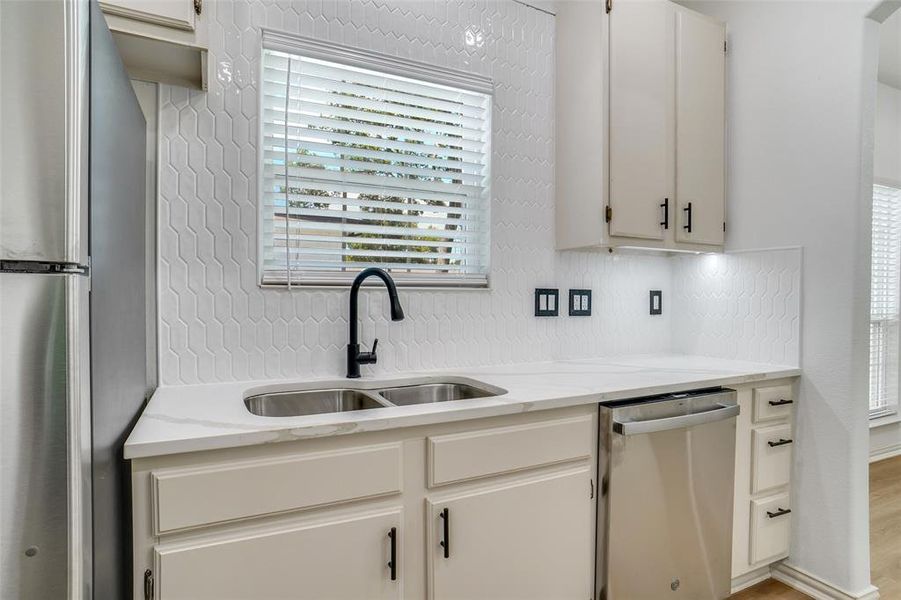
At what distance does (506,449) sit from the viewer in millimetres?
1379

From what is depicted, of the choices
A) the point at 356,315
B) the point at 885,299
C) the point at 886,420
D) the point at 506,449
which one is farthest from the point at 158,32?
the point at 886,420

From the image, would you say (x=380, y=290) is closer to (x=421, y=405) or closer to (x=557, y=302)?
(x=421, y=405)

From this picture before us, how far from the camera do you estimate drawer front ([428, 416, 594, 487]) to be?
4.22 feet

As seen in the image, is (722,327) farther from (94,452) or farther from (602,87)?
(94,452)

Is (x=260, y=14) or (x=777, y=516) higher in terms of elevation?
(x=260, y=14)

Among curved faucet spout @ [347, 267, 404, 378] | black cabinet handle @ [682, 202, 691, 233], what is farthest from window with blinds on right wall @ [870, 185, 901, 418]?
curved faucet spout @ [347, 267, 404, 378]

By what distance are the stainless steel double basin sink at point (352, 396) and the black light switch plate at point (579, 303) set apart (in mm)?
774

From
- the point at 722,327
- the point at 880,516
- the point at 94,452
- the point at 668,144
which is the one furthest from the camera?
the point at 880,516

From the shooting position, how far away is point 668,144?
211cm

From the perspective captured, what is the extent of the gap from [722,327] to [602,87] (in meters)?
1.30

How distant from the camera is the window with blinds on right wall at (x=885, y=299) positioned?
3.62m

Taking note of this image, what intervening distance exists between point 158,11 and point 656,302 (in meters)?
2.41

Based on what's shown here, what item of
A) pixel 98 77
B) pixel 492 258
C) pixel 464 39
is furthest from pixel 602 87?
pixel 98 77

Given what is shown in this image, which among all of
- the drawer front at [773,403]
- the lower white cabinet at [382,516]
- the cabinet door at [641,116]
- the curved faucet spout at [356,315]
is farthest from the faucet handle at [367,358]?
the drawer front at [773,403]
